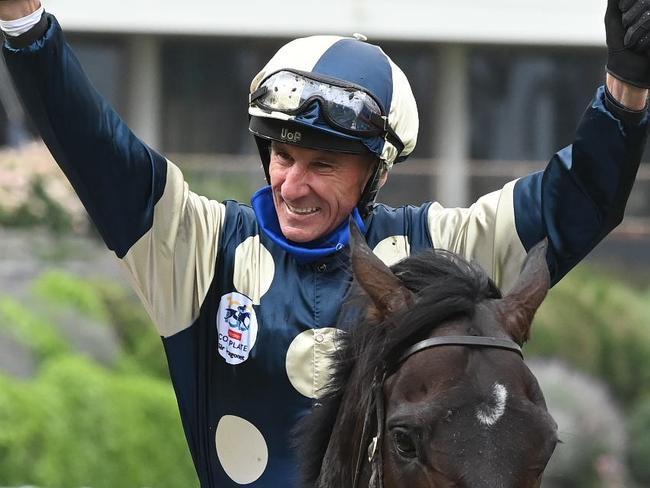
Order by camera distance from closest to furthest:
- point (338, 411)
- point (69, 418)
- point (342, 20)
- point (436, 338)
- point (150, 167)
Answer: point (436, 338) < point (338, 411) < point (150, 167) < point (69, 418) < point (342, 20)

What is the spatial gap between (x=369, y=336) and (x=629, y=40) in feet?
2.93

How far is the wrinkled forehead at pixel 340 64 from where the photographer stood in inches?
128

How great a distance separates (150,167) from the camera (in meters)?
3.16

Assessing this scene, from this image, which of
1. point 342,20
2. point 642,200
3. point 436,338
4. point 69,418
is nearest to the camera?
point 436,338

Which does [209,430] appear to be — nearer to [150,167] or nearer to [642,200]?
[150,167]

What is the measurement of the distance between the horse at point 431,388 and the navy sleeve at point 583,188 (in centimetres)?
36

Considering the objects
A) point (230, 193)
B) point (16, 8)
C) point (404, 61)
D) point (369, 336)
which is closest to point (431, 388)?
point (369, 336)

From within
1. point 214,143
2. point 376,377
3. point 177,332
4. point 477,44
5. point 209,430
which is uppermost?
point 376,377

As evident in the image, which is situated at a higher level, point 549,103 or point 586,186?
point 586,186

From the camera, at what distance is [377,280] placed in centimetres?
266

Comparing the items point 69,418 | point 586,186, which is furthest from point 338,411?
point 69,418

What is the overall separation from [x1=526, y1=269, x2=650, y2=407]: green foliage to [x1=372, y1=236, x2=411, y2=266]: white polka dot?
7.40 meters

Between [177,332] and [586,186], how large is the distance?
1.08m

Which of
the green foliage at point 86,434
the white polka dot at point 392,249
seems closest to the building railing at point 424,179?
the green foliage at point 86,434
